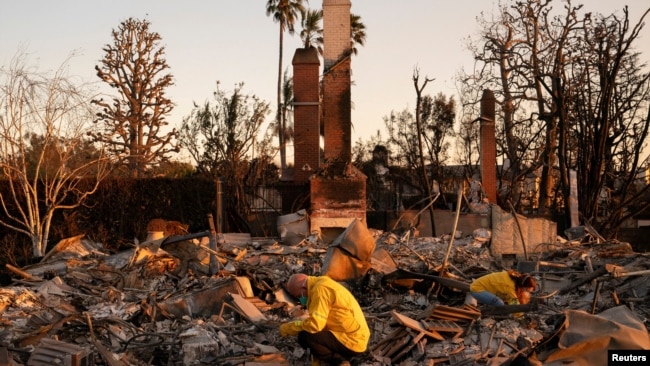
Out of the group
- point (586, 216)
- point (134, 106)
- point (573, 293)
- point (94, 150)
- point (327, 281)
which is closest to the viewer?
point (327, 281)

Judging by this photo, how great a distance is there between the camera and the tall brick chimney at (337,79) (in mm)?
19891

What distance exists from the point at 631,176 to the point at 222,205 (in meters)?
11.3

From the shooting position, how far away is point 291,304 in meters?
11.7

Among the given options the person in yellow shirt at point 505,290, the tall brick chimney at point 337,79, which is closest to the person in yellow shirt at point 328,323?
the person in yellow shirt at point 505,290

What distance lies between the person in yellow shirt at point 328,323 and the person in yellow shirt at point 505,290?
9.06 feet

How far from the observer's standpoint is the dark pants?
8.19m

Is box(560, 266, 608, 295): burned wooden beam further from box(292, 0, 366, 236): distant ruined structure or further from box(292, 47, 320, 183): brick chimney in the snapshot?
box(292, 47, 320, 183): brick chimney

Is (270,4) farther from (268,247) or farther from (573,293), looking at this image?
(573,293)

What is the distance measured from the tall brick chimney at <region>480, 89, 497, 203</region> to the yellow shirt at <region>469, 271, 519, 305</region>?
12748 mm

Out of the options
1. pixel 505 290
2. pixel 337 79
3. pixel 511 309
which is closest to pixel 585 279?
pixel 505 290

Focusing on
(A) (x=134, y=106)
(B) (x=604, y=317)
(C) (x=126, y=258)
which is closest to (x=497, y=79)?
(A) (x=134, y=106)

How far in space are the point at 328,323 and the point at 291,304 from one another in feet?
11.8

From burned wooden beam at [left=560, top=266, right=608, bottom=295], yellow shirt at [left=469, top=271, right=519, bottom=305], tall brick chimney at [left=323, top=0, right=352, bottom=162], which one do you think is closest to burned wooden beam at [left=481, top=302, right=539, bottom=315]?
yellow shirt at [left=469, top=271, right=519, bottom=305]

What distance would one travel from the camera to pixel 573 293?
478 inches
